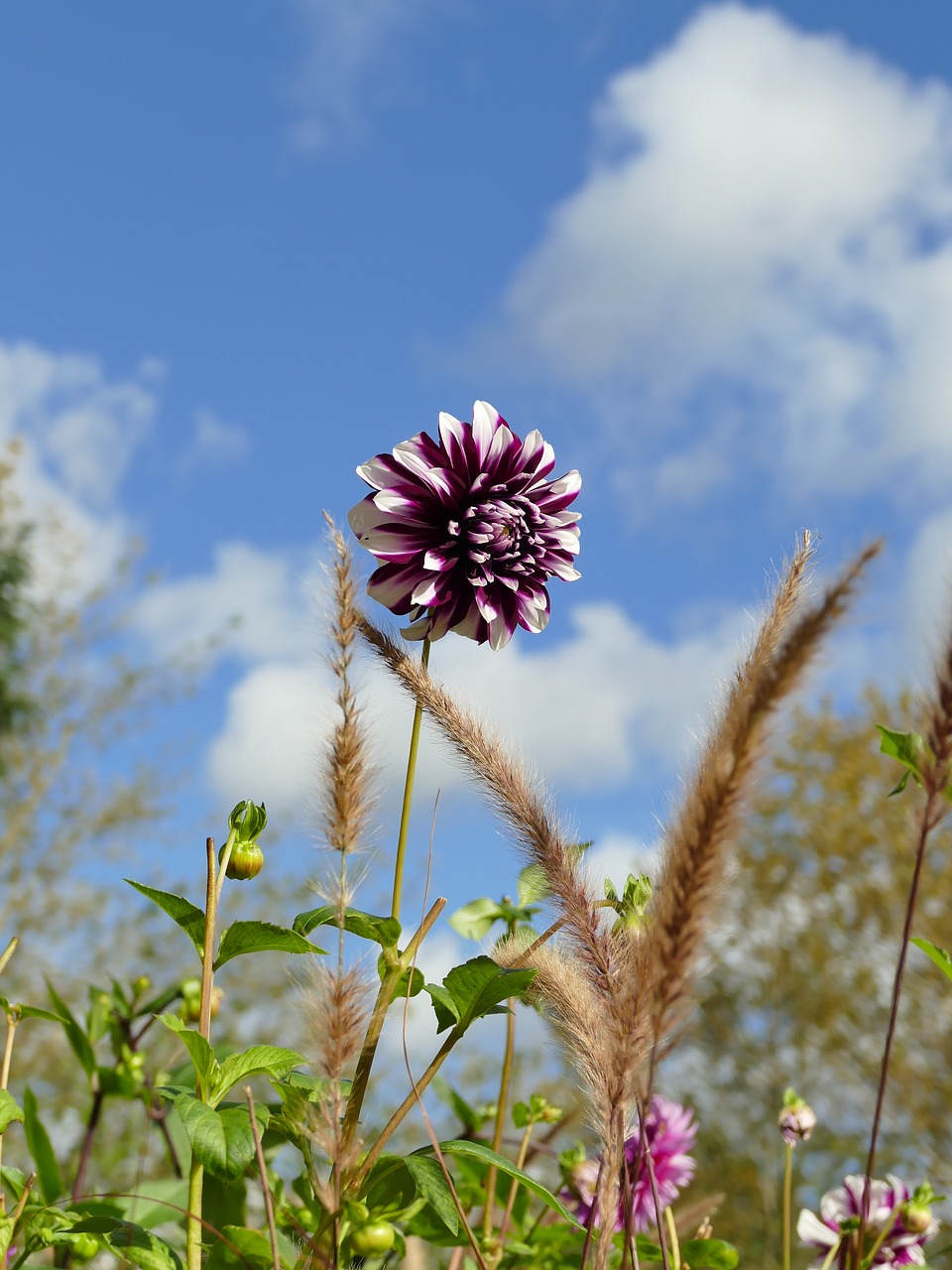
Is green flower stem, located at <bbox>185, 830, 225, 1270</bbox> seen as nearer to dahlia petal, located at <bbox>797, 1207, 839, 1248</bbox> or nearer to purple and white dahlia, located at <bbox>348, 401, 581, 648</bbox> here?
purple and white dahlia, located at <bbox>348, 401, 581, 648</bbox>

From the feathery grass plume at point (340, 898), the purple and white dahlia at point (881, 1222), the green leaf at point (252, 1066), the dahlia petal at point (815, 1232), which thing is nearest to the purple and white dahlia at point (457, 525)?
the feathery grass plume at point (340, 898)

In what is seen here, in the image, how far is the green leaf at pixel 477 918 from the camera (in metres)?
1.13

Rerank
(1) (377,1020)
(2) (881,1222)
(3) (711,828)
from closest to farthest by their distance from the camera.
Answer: (3) (711,828)
(1) (377,1020)
(2) (881,1222)

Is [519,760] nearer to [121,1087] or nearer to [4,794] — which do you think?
[121,1087]

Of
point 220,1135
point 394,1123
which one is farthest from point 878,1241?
point 220,1135

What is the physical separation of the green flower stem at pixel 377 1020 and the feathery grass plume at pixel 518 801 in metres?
0.08

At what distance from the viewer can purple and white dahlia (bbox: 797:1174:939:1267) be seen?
1.15 meters

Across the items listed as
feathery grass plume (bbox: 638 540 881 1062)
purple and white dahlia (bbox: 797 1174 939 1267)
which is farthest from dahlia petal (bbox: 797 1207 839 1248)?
feathery grass plume (bbox: 638 540 881 1062)

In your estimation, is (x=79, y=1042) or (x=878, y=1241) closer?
(x=878, y=1241)

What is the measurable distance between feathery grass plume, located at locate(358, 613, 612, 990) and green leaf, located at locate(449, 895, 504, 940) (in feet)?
1.11

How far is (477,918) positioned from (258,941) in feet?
1.26

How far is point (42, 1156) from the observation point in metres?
1.09

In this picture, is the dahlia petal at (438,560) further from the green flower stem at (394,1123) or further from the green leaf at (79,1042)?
the green leaf at (79,1042)

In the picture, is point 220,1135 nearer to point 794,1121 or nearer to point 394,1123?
point 394,1123
